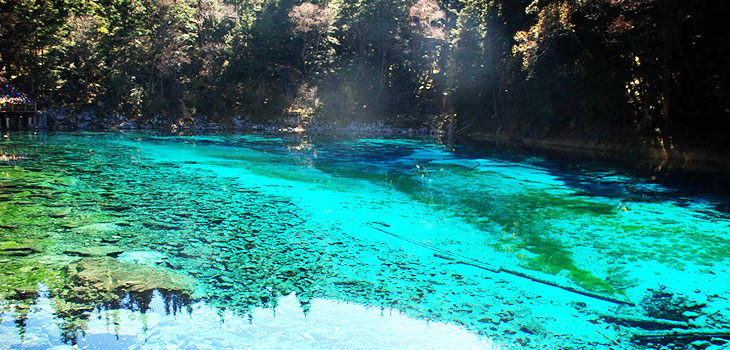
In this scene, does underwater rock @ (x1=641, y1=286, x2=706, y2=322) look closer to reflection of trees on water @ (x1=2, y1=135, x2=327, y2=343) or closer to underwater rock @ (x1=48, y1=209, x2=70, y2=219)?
reflection of trees on water @ (x1=2, y1=135, x2=327, y2=343)

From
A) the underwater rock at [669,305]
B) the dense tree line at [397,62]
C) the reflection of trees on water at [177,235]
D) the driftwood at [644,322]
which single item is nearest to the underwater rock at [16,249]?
the reflection of trees on water at [177,235]

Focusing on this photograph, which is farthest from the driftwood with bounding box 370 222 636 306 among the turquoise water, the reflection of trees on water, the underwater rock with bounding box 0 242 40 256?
the underwater rock with bounding box 0 242 40 256

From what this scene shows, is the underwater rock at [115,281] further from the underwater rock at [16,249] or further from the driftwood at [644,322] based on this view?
the driftwood at [644,322]

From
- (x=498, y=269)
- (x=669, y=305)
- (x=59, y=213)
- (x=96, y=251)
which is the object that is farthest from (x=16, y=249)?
(x=669, y=305)

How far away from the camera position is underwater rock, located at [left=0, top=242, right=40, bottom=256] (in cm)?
646

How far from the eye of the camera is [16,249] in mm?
6641

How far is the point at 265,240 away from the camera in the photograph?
7609 mm

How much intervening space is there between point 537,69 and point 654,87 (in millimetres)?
5990

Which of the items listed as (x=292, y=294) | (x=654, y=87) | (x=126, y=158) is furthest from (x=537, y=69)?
(x=292, y=294)

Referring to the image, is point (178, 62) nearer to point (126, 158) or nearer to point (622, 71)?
point (126, 158)

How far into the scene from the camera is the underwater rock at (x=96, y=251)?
6.53m

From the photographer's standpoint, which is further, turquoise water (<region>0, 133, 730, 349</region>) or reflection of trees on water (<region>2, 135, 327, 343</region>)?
reflection of trees on water (<region>2, 135, 327, 343</region>)

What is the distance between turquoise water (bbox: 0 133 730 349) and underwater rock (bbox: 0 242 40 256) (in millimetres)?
49

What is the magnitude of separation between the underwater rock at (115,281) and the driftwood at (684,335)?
15.1 feet
